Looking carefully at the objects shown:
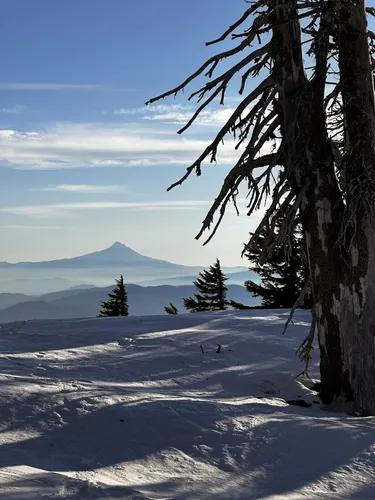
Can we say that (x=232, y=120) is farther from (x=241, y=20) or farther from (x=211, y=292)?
(x=211, y=292)

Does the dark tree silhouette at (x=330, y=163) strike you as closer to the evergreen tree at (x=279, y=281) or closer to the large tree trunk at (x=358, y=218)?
the large tree trunk at (x=358, y=218)

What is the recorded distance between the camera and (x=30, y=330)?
10.1 m

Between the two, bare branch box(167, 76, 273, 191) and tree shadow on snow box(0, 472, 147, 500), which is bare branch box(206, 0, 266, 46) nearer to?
bare branch box(167, 76, 273, 191)

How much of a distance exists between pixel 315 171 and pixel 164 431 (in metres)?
3.80

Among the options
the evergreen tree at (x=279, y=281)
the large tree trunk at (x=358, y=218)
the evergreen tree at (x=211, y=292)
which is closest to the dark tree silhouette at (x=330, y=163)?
the large tree trunk at (x=358, y=218)

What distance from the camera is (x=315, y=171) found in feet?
23.0

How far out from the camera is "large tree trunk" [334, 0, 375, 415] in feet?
22.0

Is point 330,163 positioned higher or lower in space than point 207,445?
higher

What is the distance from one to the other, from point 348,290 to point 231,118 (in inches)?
109

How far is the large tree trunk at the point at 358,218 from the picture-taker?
6703mm

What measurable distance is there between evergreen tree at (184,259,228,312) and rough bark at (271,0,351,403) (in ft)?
98.4

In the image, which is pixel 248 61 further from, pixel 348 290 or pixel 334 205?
pixel 348 290

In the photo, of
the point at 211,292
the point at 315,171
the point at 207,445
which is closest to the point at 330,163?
the point at 315,171

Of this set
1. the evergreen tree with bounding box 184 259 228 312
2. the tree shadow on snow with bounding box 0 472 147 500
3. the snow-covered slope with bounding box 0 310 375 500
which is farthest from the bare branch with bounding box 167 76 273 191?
the evergreen tree with bounding box 184 259 228 312
